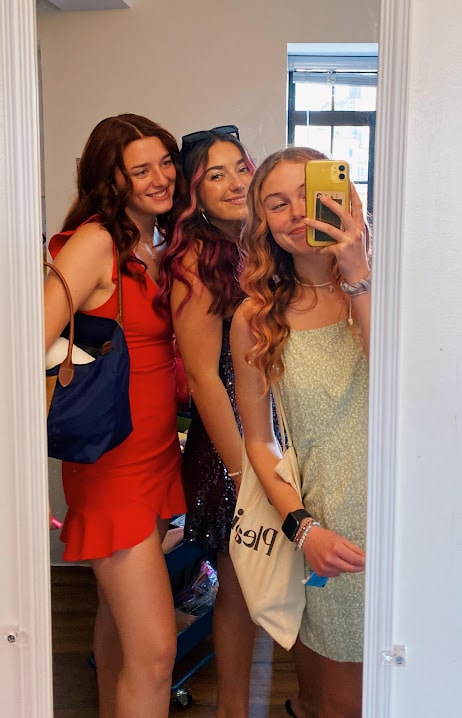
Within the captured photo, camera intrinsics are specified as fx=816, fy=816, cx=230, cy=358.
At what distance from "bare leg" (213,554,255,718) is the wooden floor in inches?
0.9

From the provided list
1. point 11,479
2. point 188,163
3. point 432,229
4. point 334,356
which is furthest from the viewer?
Answer: point 188,163

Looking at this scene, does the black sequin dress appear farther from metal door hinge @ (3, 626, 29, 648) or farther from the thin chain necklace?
metal door hinge @ (3, 626, 29, 648)

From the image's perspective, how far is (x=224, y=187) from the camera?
4.23ft

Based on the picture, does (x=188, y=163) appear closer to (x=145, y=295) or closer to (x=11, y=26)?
(x=145, y=295)

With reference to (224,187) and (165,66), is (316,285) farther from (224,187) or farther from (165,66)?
(165,66)

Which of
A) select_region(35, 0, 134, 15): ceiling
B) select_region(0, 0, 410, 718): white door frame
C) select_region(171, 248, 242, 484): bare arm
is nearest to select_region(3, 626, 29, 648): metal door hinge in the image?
select_region(0, 0, 410, 718): white door frame

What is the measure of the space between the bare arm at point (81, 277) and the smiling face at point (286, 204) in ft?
0.83

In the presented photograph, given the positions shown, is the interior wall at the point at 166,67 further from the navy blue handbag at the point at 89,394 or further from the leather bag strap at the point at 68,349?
the navy blue handbag at the point at 89,394

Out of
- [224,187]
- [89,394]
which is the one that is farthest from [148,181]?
[89,394]

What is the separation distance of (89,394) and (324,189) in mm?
428

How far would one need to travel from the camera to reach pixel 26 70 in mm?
972

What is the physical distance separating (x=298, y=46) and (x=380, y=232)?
302 millimetres

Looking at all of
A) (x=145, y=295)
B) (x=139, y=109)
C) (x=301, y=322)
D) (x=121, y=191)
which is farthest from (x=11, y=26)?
(x=301, y=322)

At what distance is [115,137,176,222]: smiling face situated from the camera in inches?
48.8
